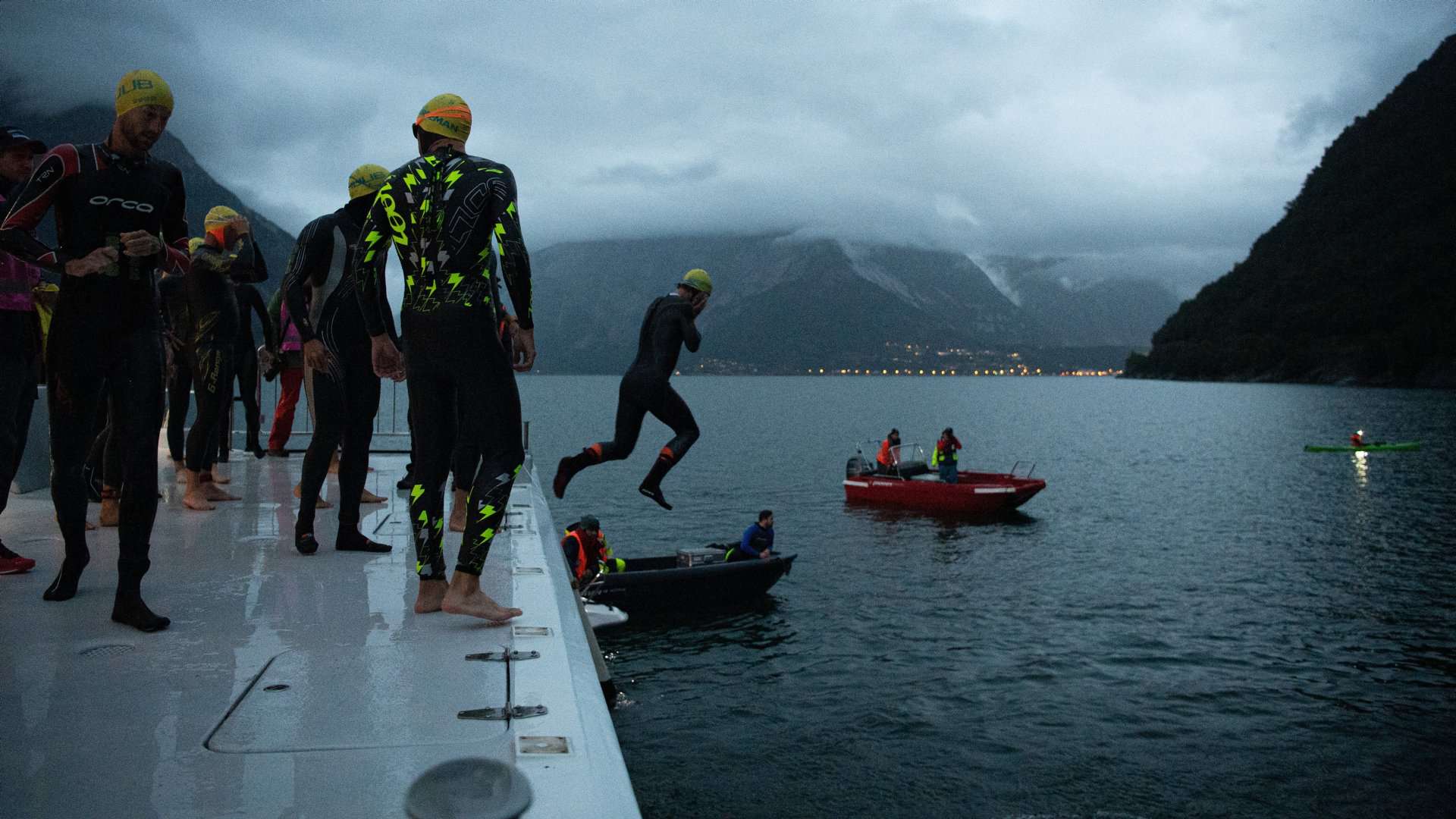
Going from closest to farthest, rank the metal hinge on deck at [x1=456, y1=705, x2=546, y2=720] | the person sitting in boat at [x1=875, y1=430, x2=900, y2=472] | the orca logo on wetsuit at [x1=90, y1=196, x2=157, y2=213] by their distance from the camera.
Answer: the metal hinge on deck at [x1=456, y1=705, x2=546, y2=720] → the orca logo on wetsuit at [x1=90, y1=196, x2=157, y2=213] → the person sitting in boat at [x1=875, y1=430, x2=900, y2=472]

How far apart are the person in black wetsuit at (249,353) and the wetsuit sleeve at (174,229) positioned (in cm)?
363

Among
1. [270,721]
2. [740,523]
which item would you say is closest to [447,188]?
[270,721]

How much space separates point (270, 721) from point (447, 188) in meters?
2.71

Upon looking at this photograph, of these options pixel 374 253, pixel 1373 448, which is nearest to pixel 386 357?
pixel 374 253

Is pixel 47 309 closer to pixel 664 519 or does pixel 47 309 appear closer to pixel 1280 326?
pixel 664 519

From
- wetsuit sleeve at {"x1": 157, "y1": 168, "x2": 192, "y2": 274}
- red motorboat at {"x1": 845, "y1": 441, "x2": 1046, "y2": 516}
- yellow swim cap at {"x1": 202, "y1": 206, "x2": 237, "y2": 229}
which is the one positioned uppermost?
yellow swim cap at {"x1": 202, "y1": 206, "x2": 237, "y2": 229}

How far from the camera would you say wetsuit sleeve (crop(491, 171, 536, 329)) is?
5.00m

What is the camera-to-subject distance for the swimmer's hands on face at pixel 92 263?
A: 4883mm

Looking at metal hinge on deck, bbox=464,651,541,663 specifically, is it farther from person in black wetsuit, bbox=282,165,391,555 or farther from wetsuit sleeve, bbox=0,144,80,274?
wetsuit sleeve, bbox=0,144,80,274

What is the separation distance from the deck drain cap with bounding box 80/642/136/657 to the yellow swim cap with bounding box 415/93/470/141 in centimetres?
299

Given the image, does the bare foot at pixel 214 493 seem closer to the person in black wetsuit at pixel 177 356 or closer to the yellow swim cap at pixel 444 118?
the person in black wetsuit at pixel 177 356

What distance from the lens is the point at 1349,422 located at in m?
103

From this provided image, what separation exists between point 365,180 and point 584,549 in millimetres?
15197

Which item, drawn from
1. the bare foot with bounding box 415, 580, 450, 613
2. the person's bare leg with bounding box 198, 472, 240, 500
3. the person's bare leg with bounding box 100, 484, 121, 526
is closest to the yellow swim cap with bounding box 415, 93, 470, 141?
the bare foot with bounding box 415, 580, 450, 613
